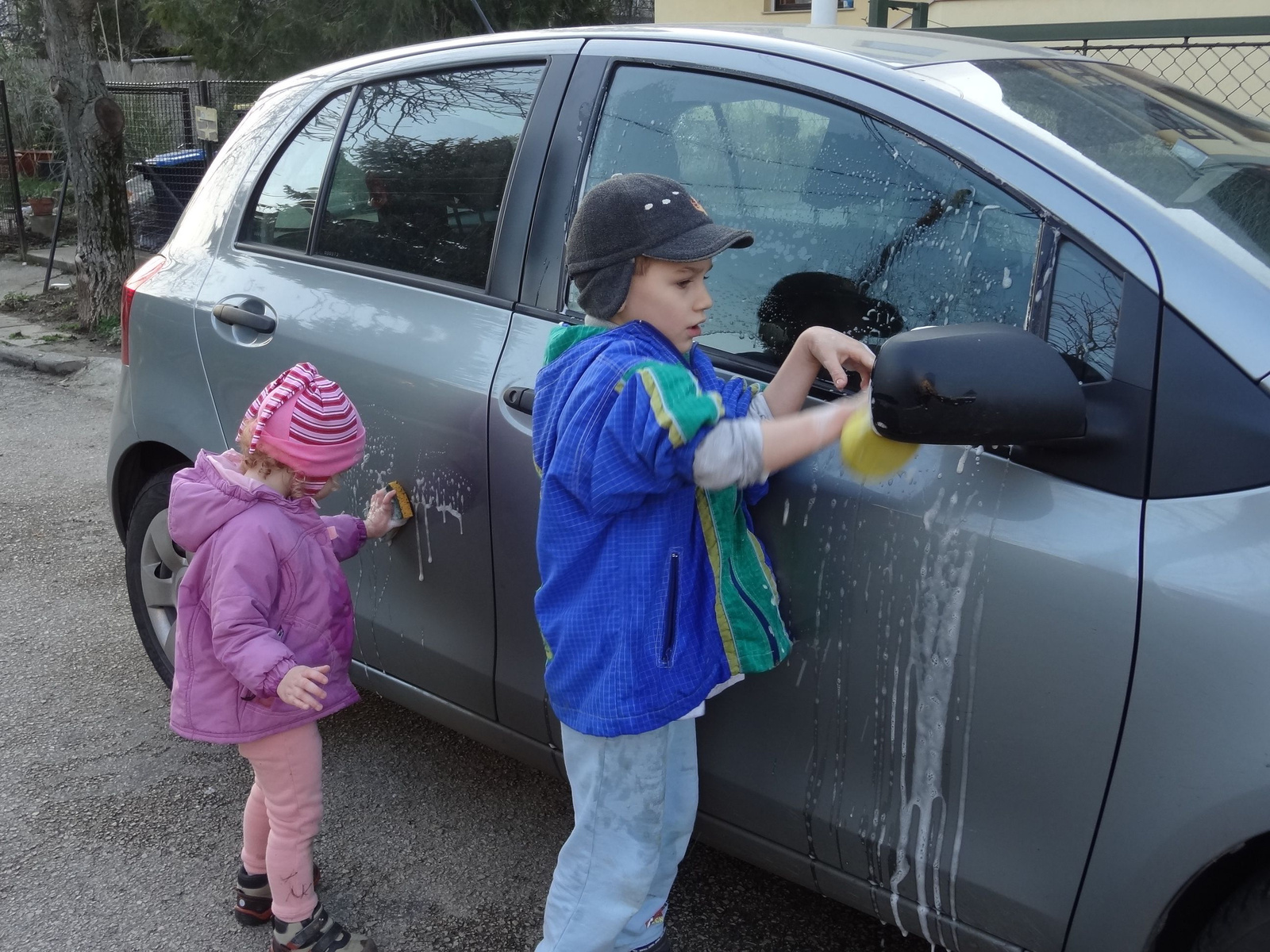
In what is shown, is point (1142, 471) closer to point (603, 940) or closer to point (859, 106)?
point (859, 106)

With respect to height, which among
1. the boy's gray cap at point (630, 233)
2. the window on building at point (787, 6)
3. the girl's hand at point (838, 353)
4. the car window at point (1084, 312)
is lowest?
the girl's hand at point (838, 353)

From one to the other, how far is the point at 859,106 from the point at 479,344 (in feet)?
2.86

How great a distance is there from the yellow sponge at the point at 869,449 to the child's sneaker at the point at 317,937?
1.47 metres

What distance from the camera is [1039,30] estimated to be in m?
5.56

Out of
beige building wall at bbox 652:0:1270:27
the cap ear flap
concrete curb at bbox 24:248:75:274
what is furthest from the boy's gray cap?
concrete curb at bbox 24:248:75:274

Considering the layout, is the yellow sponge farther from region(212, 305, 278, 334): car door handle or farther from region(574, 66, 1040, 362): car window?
region(212, 305, 278, 334): car door handle

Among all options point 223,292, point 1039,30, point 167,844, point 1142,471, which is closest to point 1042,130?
point 1142,471

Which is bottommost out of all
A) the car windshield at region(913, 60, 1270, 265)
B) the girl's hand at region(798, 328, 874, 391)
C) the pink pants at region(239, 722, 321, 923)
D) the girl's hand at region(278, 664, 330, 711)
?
the pink pants at region(239, 722, 321, 923)

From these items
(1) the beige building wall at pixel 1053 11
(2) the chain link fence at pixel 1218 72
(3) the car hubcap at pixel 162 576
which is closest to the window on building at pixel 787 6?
(1) the beige building wall at pixel 1053 11

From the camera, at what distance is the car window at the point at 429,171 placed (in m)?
2.40

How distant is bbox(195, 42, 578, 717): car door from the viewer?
7.66 ft

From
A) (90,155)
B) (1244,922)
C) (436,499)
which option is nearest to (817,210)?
(436,499)

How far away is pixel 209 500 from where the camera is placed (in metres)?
2.16

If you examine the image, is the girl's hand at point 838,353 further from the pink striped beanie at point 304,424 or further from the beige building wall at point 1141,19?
the beige building wall at point 1141,19
